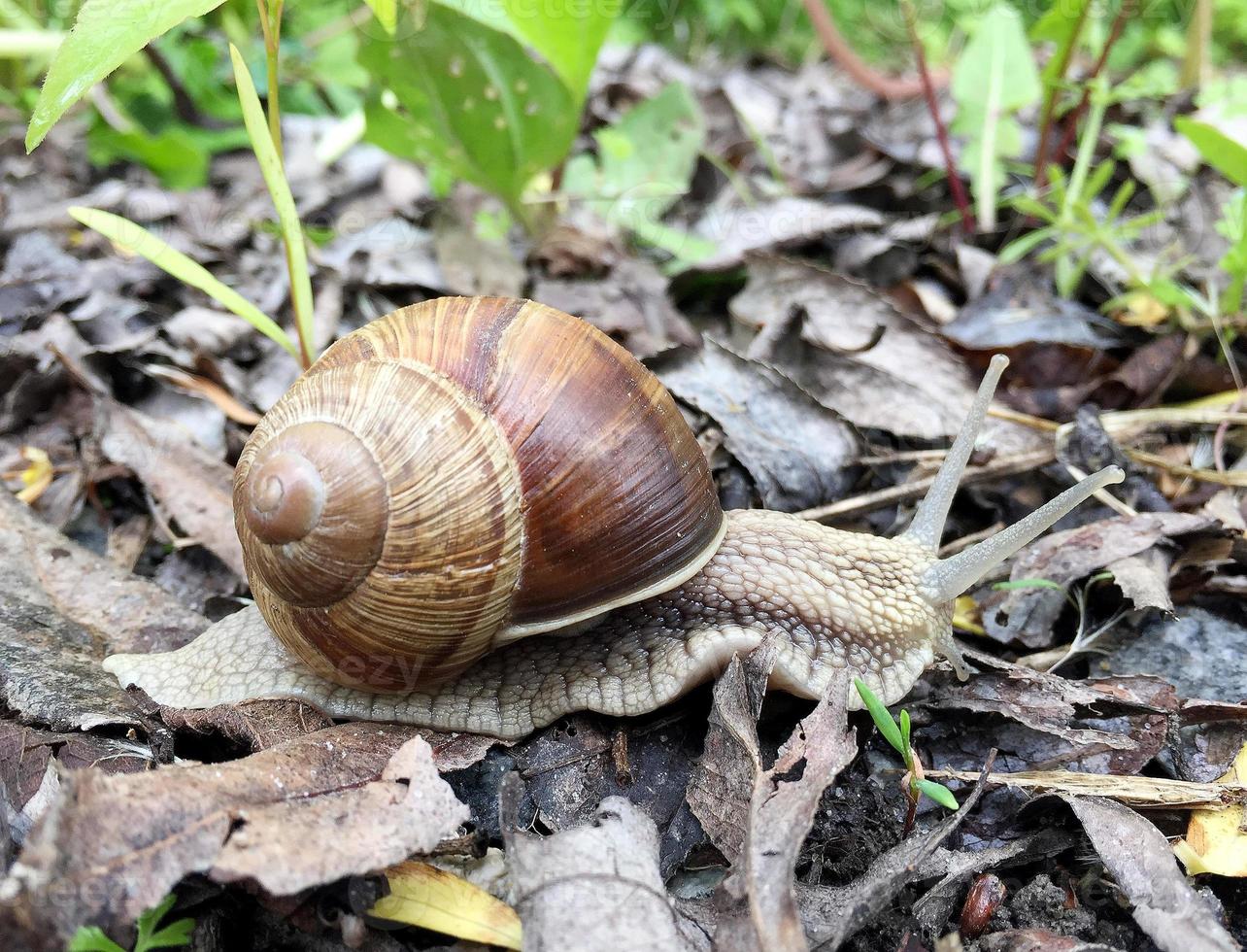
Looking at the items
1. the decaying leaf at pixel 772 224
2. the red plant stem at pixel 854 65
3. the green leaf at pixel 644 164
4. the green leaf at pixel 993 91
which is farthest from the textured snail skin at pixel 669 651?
the red plant stem at pixel 854 65

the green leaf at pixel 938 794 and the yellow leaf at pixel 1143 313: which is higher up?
the yellow leaf at pixel 1143 313

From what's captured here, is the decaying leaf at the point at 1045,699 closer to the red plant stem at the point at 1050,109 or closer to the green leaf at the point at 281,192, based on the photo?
the green leaf at the point at 281,192

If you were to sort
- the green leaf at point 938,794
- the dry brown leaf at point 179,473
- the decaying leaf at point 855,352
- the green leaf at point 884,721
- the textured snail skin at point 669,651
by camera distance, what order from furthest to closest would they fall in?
the decaying leaf at point 855,352 → the dry brown leaf at point 179,473 → the textured snail skin at point 669,651 → the green leaf at point 884,721 → the green leaf at point 938,794

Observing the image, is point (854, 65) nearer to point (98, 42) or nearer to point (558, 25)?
point (558, 25)

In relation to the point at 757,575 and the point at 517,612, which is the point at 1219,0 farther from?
the point at 517,612

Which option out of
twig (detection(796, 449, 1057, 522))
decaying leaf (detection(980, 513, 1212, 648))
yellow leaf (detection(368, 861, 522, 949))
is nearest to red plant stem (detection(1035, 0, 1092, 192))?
twig (detection(796, 449, 1057, 522))

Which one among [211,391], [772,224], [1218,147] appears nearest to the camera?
[1218,147]

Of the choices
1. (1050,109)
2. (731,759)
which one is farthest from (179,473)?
(1050,109)
